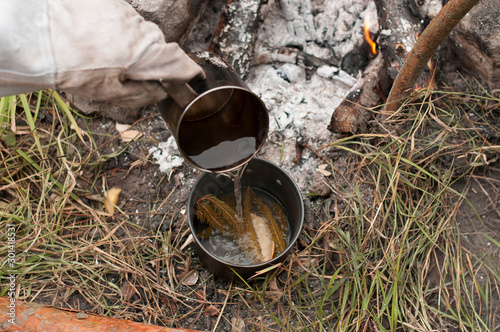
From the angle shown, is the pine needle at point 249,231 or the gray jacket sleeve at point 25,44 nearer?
the gray jacket sleeve at point 25,44

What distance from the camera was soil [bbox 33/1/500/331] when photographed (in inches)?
83.4

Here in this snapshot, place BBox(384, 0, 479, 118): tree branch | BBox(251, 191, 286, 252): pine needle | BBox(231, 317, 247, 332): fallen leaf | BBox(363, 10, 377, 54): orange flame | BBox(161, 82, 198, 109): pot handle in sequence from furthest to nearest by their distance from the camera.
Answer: BBox(363, 10, 377, 54): orange flame
BBox(251, 191, 286, 252): pine needle
BBox(231, 317, 247, 332): fallen leaf
BBox(384, 0, 479, 118): tree branch
BBox(161, 82, 198, 109): pot handle

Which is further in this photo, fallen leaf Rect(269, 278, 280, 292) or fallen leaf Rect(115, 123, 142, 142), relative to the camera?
fallen leaf Rect(115, 123, 142, 142)

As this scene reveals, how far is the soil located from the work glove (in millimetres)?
1004

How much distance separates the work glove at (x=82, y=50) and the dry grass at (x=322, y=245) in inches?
38.6

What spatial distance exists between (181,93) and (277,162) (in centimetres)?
102

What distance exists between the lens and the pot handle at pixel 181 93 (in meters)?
1.35

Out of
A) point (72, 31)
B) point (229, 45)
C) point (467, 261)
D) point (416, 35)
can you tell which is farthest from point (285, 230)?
point (72, 31)

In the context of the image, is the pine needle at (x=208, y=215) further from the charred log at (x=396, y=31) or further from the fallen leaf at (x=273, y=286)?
the charred log at (x=396, y=31)

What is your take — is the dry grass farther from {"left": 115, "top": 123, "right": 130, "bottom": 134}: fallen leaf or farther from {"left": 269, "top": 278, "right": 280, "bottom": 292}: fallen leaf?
{"left": 115, "top": 123, "right": 130, "bottom": 134}: fallen leaf

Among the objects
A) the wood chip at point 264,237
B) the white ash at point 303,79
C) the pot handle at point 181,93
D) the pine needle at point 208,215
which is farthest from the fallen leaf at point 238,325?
the pot handle at point 181,93

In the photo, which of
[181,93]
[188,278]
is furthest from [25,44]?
[188,278]

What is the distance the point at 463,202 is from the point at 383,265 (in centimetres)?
59

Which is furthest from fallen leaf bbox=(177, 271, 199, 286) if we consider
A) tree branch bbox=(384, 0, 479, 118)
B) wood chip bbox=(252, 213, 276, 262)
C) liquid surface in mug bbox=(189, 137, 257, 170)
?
tree branch bbox=(384, 0, 479, 118)
